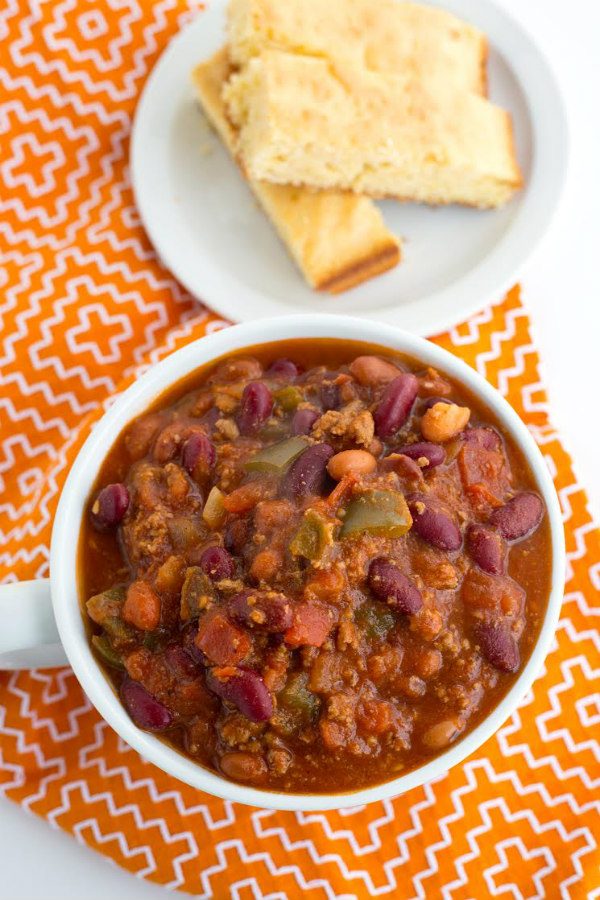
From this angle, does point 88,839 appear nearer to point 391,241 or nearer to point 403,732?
point 403,732

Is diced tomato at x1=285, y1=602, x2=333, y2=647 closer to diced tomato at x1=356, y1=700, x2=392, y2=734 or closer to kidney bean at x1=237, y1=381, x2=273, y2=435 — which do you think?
diced tomato at x1=356, y1=700, x2=392, y2=734

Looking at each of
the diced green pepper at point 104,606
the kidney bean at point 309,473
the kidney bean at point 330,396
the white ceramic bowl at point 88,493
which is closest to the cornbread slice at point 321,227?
the white ceramic bowl at point 88,493

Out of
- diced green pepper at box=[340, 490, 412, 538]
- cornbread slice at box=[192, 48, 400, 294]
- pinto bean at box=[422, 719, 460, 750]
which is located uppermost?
cornbread slice at box=[192, 48, 400, 294]

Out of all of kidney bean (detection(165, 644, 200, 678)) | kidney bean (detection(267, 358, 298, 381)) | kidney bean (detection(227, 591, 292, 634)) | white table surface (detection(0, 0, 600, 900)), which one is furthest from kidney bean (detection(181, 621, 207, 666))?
white table surface (detection(0, 0, 600, 900))

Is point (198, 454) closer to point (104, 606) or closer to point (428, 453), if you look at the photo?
point (104, 606)

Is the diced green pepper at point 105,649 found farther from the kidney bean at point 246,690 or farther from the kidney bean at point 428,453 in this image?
the kidney bean at point 428,453

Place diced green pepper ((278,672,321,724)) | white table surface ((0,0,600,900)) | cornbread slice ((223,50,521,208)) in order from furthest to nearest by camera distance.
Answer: cornbread slice ((223,50,521,208))
white table surface ((0,0,600,900))
diced green pepper ((278,672,321,724))

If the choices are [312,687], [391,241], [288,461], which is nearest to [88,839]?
[312,687]

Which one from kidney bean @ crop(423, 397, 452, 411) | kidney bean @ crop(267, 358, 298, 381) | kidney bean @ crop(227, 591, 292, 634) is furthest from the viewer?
kidney bean @ crop(267, 358, 298, 381)
